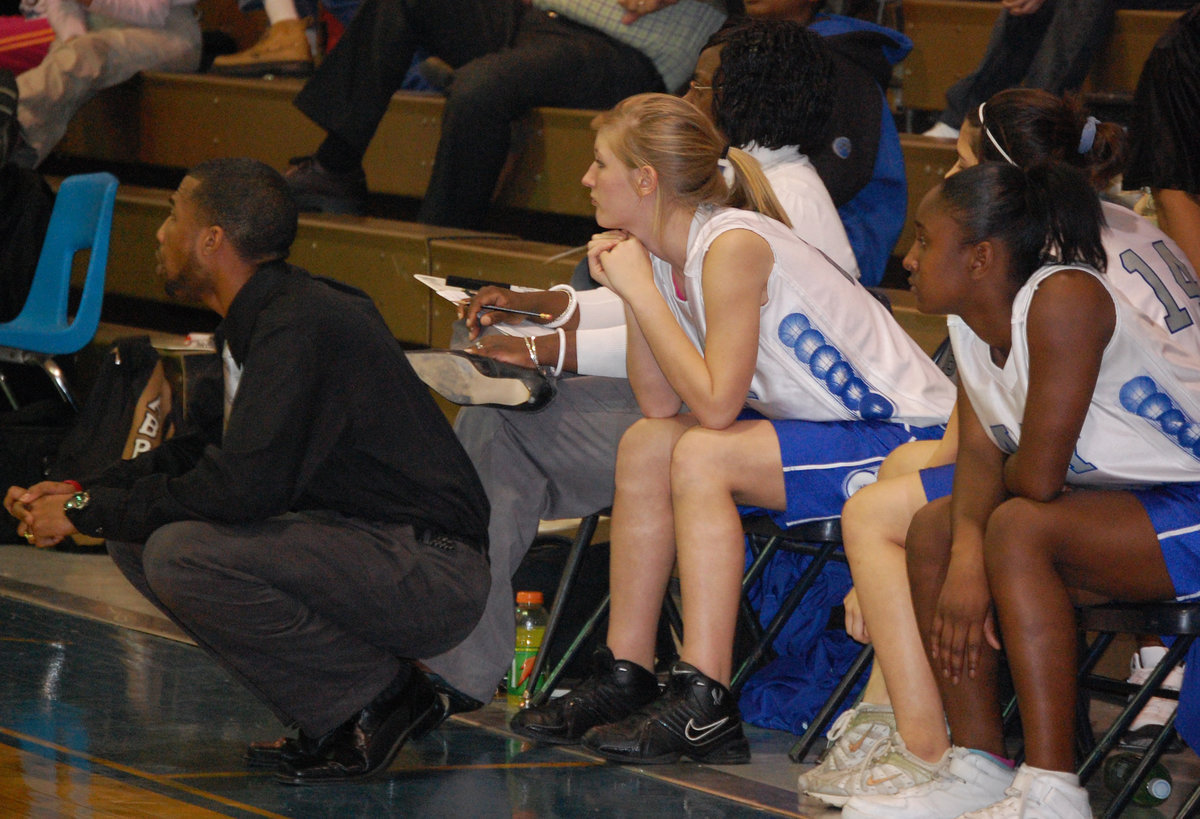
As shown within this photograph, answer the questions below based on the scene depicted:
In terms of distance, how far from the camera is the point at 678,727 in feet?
8.44

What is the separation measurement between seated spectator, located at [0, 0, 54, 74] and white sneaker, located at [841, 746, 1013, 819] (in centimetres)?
466

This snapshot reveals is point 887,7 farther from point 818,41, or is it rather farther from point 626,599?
point 626,599

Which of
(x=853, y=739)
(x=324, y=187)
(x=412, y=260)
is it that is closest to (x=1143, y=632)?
(x=853, y=739)

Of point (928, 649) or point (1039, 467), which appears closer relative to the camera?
point (1039, 467)

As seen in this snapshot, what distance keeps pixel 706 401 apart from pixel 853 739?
0.59 m

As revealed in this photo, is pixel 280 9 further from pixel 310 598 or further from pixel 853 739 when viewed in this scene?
pixel 853 739

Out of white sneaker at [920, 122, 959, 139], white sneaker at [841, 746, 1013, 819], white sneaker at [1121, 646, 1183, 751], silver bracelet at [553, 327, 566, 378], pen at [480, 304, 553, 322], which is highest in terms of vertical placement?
white sneaker at [920, 122, 959, 139]

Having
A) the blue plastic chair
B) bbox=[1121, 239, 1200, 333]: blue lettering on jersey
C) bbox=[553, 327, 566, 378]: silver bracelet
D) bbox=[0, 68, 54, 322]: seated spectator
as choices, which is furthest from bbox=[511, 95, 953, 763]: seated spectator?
bbox=[0, 68, 54, 322]: seated spectator

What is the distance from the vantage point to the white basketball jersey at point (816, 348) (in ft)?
8.77

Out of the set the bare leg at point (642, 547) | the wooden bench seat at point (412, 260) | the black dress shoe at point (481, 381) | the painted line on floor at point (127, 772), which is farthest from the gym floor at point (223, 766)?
the wooden bench seat at point (412, 260)

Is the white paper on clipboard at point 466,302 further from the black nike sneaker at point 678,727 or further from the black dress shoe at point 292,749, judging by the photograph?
the black dress shoe at point 292,749

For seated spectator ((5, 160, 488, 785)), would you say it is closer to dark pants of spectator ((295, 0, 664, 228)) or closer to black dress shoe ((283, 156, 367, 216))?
dark pants of spectator ((295, 0, 664, 228))

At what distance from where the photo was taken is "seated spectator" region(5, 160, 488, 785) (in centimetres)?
236

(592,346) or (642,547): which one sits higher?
(592,346)
